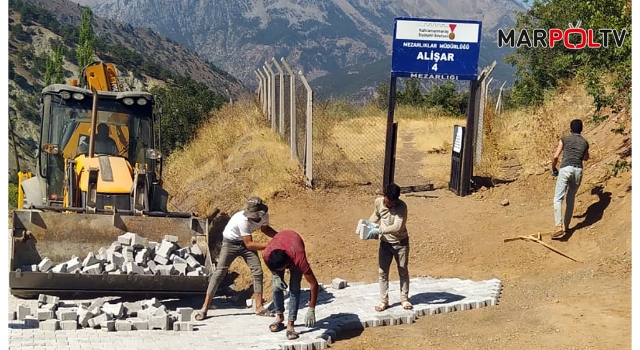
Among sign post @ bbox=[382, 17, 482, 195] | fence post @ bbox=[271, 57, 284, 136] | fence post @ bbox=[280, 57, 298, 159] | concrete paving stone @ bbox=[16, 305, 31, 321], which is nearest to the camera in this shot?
concrete paving stone @ bbox=[16, 305, 31, 321]

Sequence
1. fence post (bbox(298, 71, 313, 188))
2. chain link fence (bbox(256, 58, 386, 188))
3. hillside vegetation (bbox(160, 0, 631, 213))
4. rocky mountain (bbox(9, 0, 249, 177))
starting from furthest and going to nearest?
rocky mountain (bbox(9, 0, 249, 177)) → chain link fence (bbox(256, 58, 386, 188)) → fence post (bbox(298, 71, 313, 188)) → hillside vegetation (bbox(160, 0, 631, 213))

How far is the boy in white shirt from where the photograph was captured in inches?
397

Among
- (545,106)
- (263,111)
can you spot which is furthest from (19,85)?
(545,106)

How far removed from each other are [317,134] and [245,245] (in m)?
9.50

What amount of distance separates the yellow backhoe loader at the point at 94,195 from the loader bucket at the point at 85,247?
0.01m

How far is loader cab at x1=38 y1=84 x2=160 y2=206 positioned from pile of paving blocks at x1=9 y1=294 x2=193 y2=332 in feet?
9.67

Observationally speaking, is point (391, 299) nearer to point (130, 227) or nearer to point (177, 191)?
point (130, 227)

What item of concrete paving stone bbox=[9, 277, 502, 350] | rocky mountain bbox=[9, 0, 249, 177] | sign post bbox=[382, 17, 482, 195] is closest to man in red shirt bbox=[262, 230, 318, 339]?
A: concrete paving stone bbox=[9, 277, 502, 350]

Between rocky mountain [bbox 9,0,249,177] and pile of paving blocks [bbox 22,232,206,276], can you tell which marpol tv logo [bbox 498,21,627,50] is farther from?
rocky mountain [bbox 9,0,249,177]

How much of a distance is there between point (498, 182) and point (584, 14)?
8.94 meters

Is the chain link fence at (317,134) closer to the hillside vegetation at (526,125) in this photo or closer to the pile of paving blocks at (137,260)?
the hillside vegetation at (526,125)

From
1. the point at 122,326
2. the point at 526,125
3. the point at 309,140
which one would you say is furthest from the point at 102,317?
the point at 526,125

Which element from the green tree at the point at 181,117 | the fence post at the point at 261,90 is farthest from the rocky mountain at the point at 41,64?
the fence post at the point at 261,90

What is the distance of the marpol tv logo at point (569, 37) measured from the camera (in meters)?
15.6
